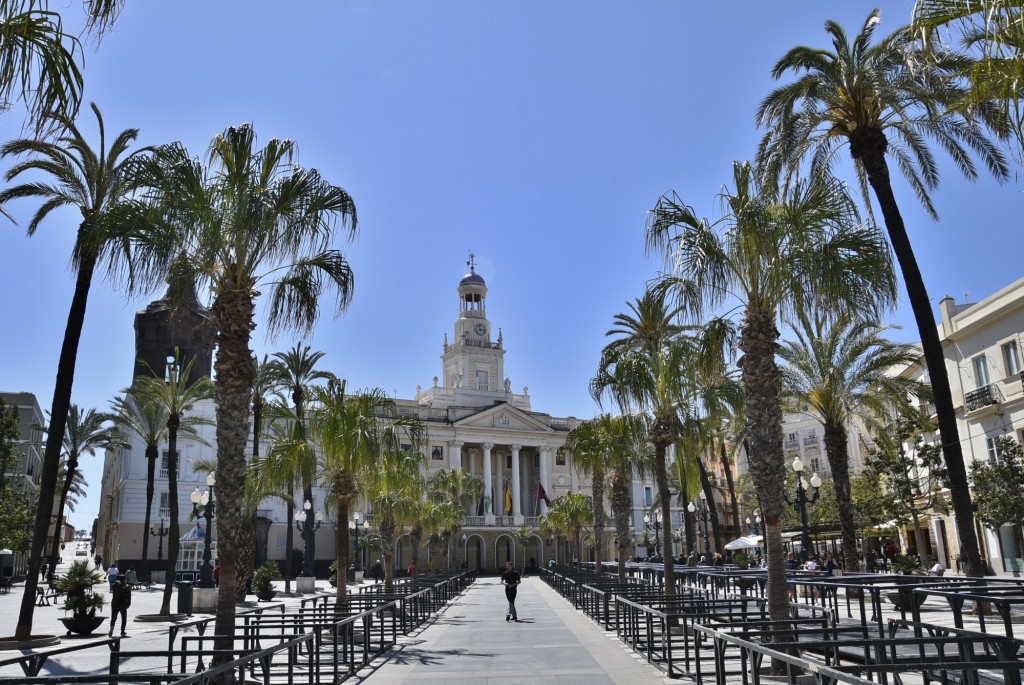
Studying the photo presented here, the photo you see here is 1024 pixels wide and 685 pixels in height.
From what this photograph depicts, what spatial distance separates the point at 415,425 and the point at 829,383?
43.8ft

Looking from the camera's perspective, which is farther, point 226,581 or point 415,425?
point 415,425

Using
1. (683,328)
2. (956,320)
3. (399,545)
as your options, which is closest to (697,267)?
(683,328)

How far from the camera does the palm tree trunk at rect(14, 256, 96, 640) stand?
18094 millimetres

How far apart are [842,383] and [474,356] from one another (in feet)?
220

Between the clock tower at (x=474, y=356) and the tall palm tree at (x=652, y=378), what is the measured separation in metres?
64.4

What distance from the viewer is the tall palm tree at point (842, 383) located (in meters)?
26.0

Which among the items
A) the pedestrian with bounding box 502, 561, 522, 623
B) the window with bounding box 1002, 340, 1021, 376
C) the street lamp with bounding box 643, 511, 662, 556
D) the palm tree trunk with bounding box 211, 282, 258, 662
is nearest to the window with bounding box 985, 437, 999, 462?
the window with bounding box 1002, 340, 1021, 376

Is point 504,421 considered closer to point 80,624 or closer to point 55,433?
point 80,624

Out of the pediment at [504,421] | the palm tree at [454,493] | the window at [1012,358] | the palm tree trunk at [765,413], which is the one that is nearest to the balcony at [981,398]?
the window at [1012,358]

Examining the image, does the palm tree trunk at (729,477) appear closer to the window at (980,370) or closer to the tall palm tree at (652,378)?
the window at (980,370)

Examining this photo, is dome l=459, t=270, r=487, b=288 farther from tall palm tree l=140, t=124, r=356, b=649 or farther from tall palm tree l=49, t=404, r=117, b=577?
tall palm tree l=140, t=124, r=356, b=649

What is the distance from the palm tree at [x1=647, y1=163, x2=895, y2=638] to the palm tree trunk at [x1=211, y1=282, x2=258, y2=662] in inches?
301

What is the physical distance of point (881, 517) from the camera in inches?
1511

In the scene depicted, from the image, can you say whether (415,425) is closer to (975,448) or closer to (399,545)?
(975,448)
